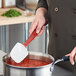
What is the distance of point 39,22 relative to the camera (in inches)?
57.9

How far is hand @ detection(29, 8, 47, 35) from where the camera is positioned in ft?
4.61

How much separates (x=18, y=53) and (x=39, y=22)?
392 mm

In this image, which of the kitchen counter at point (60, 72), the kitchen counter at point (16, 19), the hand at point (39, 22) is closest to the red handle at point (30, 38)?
the hand at point (39, 22)

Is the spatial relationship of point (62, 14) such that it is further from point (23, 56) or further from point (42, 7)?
point (23, 56)

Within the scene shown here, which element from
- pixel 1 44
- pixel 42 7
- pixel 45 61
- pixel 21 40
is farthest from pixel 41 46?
pixel 45 61

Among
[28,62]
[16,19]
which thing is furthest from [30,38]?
[16,19]

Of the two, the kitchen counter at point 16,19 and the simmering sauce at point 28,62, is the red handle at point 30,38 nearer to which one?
the simmering sauce at point 28,62

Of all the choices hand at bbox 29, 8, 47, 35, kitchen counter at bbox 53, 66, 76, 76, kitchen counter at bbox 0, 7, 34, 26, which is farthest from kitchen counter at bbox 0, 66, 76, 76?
kitchen counter at bbox 0, 7, 34, 26

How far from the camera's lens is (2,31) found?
327cm

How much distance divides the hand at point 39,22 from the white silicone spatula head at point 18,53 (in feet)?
0.85

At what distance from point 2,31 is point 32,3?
519mm

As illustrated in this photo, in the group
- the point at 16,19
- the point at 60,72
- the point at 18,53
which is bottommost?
the point at 16,19

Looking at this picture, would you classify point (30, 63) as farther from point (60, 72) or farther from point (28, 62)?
point (60, 72)

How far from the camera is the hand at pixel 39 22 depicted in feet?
4.61
